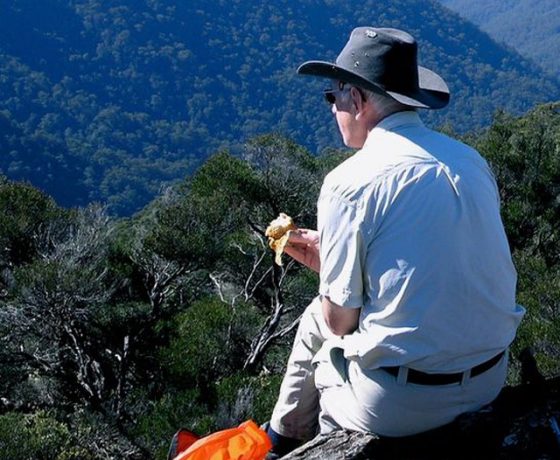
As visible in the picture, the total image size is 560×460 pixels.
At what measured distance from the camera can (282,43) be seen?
490 ft

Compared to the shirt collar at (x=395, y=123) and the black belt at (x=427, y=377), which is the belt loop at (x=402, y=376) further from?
the shirt collar at (x=395, y=123)

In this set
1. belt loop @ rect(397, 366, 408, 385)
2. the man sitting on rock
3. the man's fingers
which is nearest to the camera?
the man sitting on rock

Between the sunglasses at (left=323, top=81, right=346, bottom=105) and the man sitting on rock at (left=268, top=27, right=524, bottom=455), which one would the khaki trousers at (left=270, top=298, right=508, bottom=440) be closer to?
the man sitting on rock at (left=268, top=27, right=524, bottom=455)

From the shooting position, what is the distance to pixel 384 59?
230 cm

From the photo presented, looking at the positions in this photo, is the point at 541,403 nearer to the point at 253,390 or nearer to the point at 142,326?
the point at 253,390

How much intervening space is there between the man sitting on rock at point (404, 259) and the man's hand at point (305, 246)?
0.49 metres

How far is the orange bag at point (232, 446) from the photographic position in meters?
2.62

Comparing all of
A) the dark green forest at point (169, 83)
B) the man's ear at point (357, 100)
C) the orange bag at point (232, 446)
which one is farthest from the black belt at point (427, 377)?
the dark green forest at point (169, 83)

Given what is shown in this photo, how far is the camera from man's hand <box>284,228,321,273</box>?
281 centimetres

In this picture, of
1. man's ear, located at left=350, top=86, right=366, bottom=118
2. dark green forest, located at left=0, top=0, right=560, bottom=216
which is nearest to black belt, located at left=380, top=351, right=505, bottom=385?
man's ear, located at left=350, top=86, right=366, bottom=118

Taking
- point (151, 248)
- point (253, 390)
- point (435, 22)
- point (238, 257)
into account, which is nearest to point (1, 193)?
point (151, 248)

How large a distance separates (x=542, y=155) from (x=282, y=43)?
5558 inches

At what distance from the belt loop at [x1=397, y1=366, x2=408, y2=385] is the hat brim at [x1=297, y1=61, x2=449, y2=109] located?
773mm

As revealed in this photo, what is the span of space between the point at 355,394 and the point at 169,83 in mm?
128101
